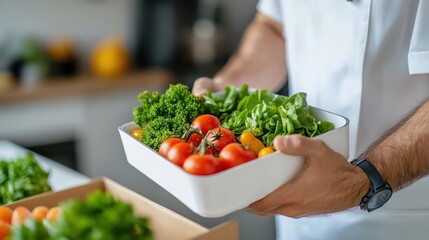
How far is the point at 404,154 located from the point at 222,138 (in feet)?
1.03

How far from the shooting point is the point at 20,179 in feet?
3.72

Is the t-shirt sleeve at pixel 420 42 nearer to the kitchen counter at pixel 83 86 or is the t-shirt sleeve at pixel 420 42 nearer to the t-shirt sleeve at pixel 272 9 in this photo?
the t-shirt sleeve at pixel 272 9

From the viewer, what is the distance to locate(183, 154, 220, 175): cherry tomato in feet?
2.56

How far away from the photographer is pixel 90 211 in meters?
0.66

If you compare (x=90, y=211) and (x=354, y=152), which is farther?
(x=354, y=152)

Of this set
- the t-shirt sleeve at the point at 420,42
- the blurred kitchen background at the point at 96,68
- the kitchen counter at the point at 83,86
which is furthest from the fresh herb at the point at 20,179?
the kitchen counter at the point at 83,86

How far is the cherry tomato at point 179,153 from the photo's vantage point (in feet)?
2.71

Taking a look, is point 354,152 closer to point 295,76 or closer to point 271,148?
point 295,76

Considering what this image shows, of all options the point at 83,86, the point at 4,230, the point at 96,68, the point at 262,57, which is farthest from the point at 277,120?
the point at 96,68

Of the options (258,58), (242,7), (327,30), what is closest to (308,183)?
(327,30)

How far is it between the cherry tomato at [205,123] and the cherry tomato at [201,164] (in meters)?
0.15

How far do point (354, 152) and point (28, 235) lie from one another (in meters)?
0.71

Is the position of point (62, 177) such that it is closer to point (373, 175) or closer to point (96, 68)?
point (373, 175)

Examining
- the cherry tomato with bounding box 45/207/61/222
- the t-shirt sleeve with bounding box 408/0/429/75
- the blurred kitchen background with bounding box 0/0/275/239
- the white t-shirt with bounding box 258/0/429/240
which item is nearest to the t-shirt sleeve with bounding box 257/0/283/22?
the white t-shirt with bounding box 258/0/429/240
